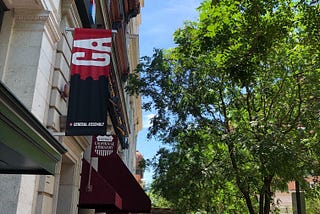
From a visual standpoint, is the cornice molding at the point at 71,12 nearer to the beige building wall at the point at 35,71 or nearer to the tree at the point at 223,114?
the beige building wall at the point at 35,71

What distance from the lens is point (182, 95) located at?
12156mm

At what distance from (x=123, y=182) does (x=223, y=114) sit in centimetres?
409

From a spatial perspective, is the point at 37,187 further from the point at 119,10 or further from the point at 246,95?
the point at 119,10

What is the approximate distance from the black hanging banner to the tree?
10.2 feet

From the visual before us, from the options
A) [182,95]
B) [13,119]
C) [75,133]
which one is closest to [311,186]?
[182,95]

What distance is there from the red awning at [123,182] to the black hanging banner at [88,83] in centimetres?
626

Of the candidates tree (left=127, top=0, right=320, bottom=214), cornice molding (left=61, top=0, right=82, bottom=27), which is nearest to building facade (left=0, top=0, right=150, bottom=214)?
cornice molding (left=61, top=0, right=82, bottom=27)

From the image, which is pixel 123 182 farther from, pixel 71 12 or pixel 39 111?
pixel 39 111

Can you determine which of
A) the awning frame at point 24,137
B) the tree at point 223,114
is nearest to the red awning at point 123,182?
the tree at point 223,114

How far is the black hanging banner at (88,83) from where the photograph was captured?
22.7ft

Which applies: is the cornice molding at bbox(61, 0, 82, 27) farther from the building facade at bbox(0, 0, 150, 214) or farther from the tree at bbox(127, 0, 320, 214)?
the tree at bbox(127, 0, 320, 214)

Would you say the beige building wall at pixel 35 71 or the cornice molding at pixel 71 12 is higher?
the cornice molding at pixel 71 12

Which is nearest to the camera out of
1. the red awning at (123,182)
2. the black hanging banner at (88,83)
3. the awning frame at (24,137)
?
the awning frame at (24,137)

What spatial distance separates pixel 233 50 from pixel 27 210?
17.3ft
